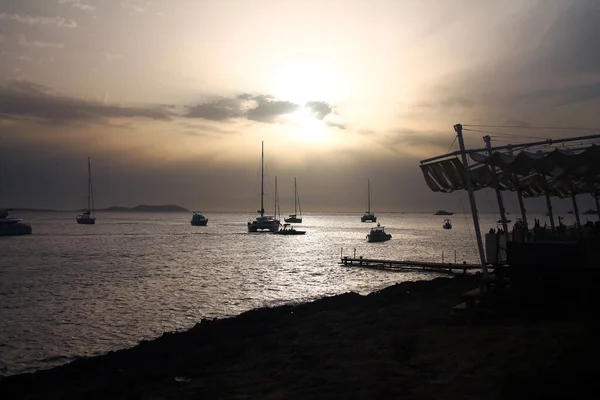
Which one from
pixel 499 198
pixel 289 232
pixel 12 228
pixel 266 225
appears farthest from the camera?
pixel 266 225

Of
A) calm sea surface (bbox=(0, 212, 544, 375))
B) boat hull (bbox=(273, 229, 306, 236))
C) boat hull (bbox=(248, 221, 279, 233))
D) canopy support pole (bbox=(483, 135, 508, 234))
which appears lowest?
calm sea surface (bbox=(0, 212, 544, 375))

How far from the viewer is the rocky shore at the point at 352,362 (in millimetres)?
8641

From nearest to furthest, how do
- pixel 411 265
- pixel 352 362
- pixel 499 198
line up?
1. pixel 352 362
2. pixel 499 198
3. pixel 411 265

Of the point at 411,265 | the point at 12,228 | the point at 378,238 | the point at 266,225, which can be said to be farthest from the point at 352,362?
the point at 12,228

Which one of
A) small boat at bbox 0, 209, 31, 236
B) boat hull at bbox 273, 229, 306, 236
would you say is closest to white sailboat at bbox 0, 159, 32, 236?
small boat at bbox 0, 209, 31, 236

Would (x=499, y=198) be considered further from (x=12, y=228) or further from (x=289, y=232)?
(x=12, y=228)

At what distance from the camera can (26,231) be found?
11694cm

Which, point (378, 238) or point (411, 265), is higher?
→ point (378, 238)

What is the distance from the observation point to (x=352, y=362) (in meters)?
11.5

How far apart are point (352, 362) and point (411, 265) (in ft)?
123

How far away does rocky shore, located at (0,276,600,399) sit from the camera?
8641 millimetres

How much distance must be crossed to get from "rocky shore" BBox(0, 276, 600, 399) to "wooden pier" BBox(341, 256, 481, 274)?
23600mm

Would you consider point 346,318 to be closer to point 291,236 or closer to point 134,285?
point 134,285

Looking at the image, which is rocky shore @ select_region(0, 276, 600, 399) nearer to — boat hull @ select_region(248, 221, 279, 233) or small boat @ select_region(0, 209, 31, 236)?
boat hull @ select_region(248, 221, 279, 233)
